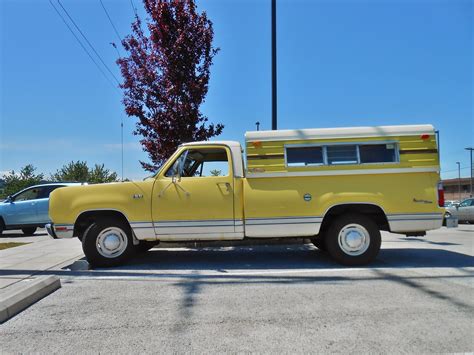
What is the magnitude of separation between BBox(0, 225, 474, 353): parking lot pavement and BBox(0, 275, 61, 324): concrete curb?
10cm

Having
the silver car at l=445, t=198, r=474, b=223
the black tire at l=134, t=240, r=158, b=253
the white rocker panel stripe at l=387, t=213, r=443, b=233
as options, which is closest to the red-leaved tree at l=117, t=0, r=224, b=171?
the black tire at l=134, t=240, r=158, b=253

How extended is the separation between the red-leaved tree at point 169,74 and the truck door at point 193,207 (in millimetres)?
3455

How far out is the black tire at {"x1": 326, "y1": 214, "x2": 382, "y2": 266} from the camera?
688 cm

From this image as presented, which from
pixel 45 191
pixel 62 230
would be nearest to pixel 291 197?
pixel 62 230

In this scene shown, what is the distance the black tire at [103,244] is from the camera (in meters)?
7.05

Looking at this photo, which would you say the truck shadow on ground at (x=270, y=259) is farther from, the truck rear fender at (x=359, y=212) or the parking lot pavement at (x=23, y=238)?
the parking lot pavement at (x=23, y=238)

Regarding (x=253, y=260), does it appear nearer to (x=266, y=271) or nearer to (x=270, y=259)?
(x=270, y=259)

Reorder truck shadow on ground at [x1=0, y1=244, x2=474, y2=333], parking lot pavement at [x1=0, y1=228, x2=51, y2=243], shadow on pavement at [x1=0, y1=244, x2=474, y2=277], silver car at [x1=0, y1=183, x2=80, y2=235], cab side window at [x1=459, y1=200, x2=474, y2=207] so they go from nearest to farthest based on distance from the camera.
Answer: truck shadow on ground at [x1=0, y1=244, x2=474, y2=333], shadow on pavement at [x1=0, y1=244, x2=474, y2=277], parking lot pavement at [x1=0, y1=228, x2=51, y2=243], silver car at [x1=0, y1=183, x2=80, y2=235], cab side window at [x1=459, y1=200, x2=474, y2=207]

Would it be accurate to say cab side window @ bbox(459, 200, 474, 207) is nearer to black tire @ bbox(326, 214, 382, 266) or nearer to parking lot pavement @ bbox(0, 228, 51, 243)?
black tire @ bbox(326, 214, 382, 266)

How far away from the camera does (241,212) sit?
695cm

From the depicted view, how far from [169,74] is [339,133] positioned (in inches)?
195

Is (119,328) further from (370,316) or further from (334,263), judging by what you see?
(334,263)

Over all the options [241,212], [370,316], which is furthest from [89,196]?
[370,316]

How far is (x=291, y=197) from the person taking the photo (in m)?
6.94
